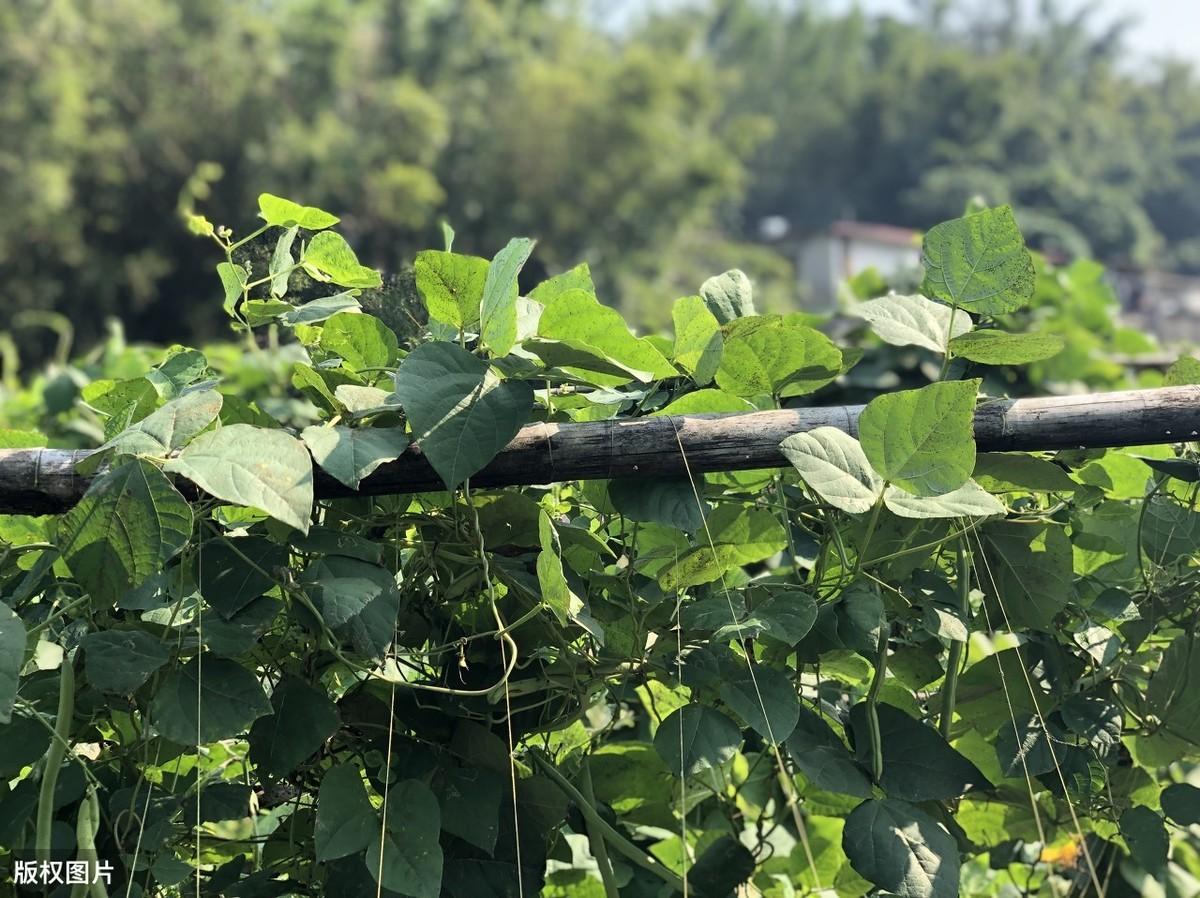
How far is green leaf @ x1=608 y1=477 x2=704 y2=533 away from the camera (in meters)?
0.51

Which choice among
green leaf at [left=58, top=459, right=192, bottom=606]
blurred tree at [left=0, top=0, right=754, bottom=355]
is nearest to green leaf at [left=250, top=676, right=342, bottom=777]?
green leaf at [left=58, top=459, right=192, bottom=606]

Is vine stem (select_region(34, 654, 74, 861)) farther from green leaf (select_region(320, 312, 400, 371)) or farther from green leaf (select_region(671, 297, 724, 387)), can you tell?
green leaf (select_region(671, 297, 724, 387))

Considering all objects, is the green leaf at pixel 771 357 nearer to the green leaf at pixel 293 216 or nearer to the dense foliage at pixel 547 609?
the dense foliage at pixel 547 609

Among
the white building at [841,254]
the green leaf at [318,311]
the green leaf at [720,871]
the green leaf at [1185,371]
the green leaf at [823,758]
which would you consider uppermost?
the green leaf at [1185,371]

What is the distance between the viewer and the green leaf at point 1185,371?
1.97ft

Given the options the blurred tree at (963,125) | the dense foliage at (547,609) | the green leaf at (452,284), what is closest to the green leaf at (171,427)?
the dense foliage at (547,609)

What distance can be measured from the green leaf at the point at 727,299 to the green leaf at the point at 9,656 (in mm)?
357

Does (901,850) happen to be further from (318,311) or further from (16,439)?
(16,439)

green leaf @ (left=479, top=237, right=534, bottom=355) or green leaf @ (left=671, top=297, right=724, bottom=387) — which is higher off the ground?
green leaf @ (left=479, top=237, right=534, bottom=355)

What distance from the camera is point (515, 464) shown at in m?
0.50

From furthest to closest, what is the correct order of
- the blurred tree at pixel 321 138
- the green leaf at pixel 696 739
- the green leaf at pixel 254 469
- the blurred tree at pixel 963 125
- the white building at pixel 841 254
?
the blurred tree at pixel 963 125, the white building at pixel 841 254, the blurred tree at pixel 321 138, the green leaf at pixel 696 739, the green leaf at pixel 254 469

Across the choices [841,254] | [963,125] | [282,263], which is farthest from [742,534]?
[963,125]

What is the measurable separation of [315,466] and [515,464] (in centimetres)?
9

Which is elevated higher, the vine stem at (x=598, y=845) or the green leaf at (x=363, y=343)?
the green leaf at (x=363, y=343)
